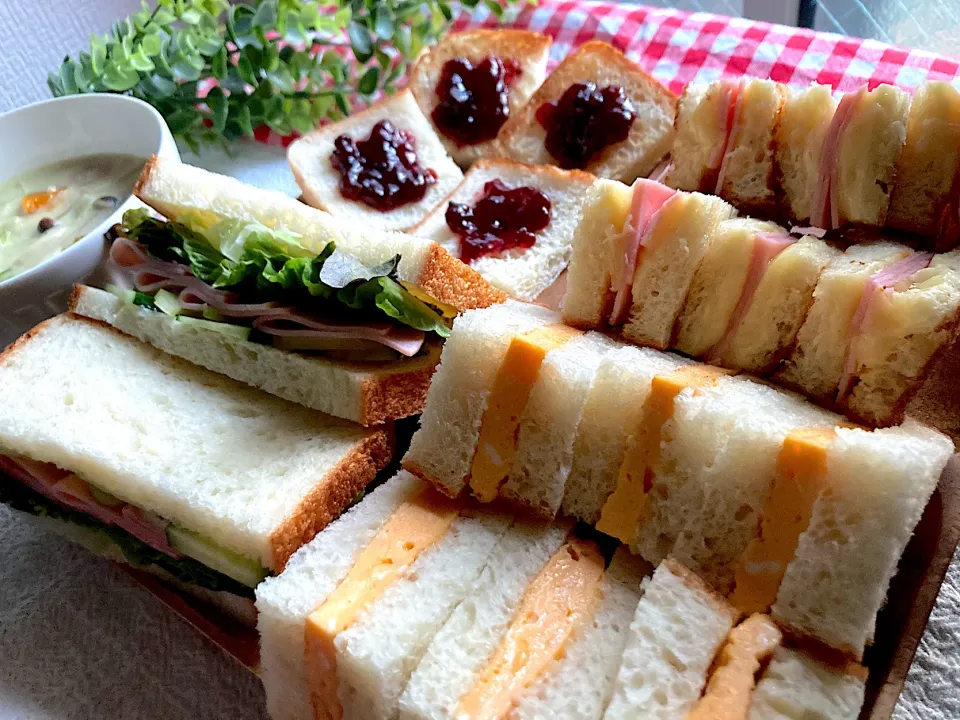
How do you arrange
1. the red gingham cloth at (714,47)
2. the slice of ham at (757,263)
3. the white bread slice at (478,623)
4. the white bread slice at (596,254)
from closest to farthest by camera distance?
the white bread slice at (478,623) → the slice of ham at (757,263) → the white bread slice at (596,254) → the red gingham cloth at (714,47)

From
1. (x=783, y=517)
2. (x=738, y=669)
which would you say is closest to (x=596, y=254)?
(x=783, y=517)

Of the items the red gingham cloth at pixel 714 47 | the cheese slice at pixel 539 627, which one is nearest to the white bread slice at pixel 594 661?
the cheese slice at pixel 539 627

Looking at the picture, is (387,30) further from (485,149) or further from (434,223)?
(434,223)

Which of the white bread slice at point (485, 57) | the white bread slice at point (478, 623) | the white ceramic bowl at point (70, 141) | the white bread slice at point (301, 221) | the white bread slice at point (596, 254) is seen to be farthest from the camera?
the white bread slice at point (485, 57)

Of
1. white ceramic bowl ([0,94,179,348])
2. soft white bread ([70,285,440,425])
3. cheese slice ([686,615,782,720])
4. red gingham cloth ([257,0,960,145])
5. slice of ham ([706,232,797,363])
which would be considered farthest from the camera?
red gingham cloth ([257,0,960,145])

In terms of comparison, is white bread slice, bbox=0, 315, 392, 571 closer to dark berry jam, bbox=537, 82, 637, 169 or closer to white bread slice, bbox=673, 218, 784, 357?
white bread slice, bbox=673, 218, 784, 357

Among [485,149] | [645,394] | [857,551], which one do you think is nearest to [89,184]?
[485,149]

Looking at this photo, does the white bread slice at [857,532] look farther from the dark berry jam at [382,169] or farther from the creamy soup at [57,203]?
the creamy soup at [57,203]

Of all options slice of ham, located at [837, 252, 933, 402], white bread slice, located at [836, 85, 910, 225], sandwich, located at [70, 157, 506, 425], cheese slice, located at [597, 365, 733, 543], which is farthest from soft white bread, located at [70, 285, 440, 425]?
white bread slice, located at [836, 85, 910, 225]
